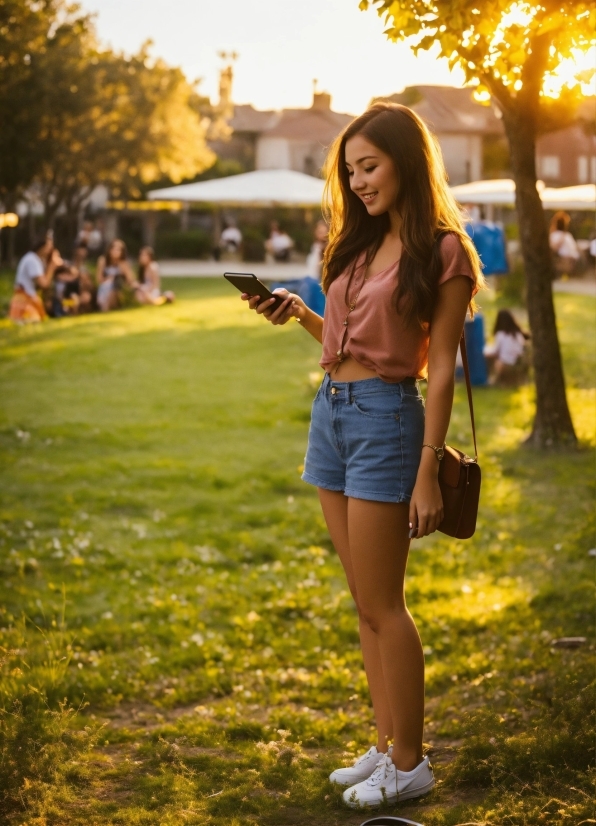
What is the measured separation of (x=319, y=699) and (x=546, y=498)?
150 inches

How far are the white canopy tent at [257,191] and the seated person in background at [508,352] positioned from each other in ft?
62.1

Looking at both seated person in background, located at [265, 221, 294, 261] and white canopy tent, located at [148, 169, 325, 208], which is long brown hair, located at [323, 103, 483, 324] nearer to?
white canopy tent, located at [148, 169, 325, 208]

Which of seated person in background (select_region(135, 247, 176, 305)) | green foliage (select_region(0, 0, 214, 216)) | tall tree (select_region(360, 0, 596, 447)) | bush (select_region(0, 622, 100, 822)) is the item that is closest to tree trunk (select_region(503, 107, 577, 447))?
tall tree (select_region(360, 0, 596, 447))

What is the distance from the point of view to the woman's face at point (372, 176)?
10.5ft

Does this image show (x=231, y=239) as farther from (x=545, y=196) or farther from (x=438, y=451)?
(x=438, y=451)

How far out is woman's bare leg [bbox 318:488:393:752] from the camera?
340cm

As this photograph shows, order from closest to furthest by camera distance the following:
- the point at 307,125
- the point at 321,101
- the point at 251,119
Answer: the point at 307,125, the point at 251,119, the point at 321,101

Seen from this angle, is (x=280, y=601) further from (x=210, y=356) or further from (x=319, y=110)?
(x=319, y=110)

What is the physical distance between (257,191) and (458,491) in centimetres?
3058

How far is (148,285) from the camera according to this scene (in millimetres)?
23797

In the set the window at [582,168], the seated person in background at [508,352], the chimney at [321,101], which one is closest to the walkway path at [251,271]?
the seated person in background at [508,352]

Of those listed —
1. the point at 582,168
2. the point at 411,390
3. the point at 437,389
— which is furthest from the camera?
the point at 582,168

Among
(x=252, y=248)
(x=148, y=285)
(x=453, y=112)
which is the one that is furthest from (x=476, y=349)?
(x=453, y=112)

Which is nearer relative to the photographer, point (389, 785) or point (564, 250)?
point (389, 785)
